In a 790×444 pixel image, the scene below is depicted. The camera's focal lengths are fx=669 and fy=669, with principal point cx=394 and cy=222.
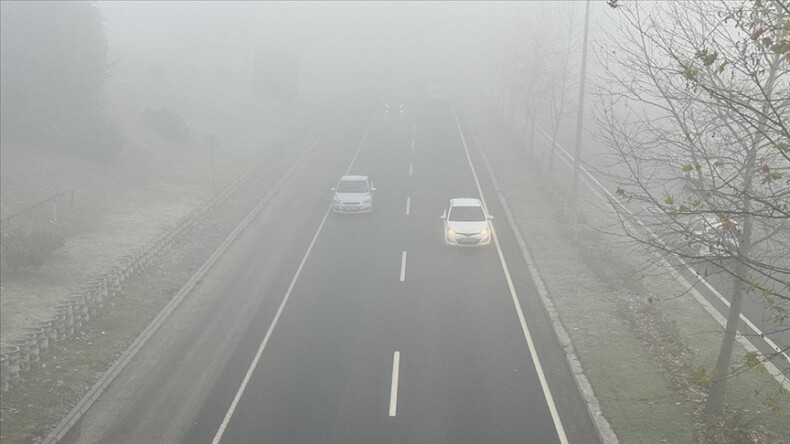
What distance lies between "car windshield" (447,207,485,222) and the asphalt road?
114 centimetres

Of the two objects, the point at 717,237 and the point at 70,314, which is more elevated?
the point at 717,237

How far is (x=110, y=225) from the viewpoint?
26.9 m

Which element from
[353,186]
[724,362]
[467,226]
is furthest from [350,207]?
[724,362]

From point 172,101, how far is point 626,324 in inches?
1724

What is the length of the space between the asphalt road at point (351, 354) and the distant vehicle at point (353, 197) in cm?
186

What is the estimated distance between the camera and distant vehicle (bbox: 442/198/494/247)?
2423 cm

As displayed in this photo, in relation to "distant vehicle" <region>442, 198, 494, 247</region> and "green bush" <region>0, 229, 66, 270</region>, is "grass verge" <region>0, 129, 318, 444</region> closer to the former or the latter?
"green bush" <region>0, 229, 66, 270</region>

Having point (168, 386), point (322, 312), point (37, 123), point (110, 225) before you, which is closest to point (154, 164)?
point (37, 123)

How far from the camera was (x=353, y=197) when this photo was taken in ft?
97.1

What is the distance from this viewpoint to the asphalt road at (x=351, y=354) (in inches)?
497

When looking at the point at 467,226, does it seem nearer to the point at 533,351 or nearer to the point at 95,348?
the point at 533,351

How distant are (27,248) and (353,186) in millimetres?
14098

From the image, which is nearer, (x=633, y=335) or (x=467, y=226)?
(x=633, y=335)

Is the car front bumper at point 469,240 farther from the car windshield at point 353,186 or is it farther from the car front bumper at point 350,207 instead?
the car windshield at point 353,186
